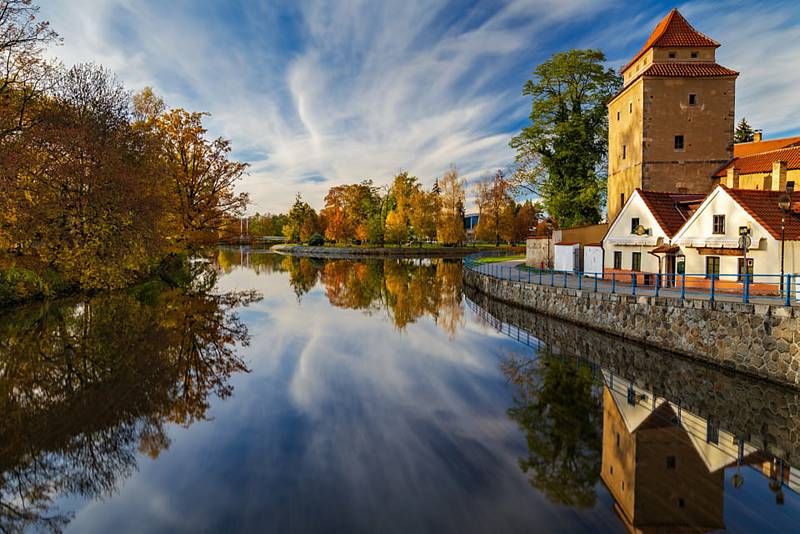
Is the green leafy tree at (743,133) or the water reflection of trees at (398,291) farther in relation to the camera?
the green leafy tree at (743,133)

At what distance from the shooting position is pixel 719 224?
708 inches

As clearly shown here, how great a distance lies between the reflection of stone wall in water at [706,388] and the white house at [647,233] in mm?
6657

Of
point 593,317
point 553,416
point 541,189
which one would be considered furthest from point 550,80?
point 553,416

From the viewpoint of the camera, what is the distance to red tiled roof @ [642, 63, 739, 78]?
25953mm

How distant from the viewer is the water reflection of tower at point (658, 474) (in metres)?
6.05

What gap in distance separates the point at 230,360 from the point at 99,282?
13655 mm

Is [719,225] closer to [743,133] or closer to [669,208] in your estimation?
[669,208]

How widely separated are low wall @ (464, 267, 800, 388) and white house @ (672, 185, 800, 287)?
2.26 metres

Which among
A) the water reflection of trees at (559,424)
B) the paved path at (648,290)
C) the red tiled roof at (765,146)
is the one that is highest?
the red tiled roof at (765,146)

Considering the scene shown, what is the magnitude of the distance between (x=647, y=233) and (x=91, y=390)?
23091mm

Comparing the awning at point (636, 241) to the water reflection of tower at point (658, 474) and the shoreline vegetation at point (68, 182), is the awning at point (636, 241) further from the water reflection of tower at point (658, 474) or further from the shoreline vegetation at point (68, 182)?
the shoreline vegetation at point (68, 182)

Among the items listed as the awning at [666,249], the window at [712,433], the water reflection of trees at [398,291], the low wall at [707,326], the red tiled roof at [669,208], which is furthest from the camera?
the water reflection of trees at [398,291]

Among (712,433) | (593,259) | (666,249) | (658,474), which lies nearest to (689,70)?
(593,259)

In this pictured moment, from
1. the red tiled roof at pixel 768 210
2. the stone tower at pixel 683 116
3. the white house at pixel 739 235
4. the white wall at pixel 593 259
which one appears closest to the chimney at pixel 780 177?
the white house at pixel 739 235
